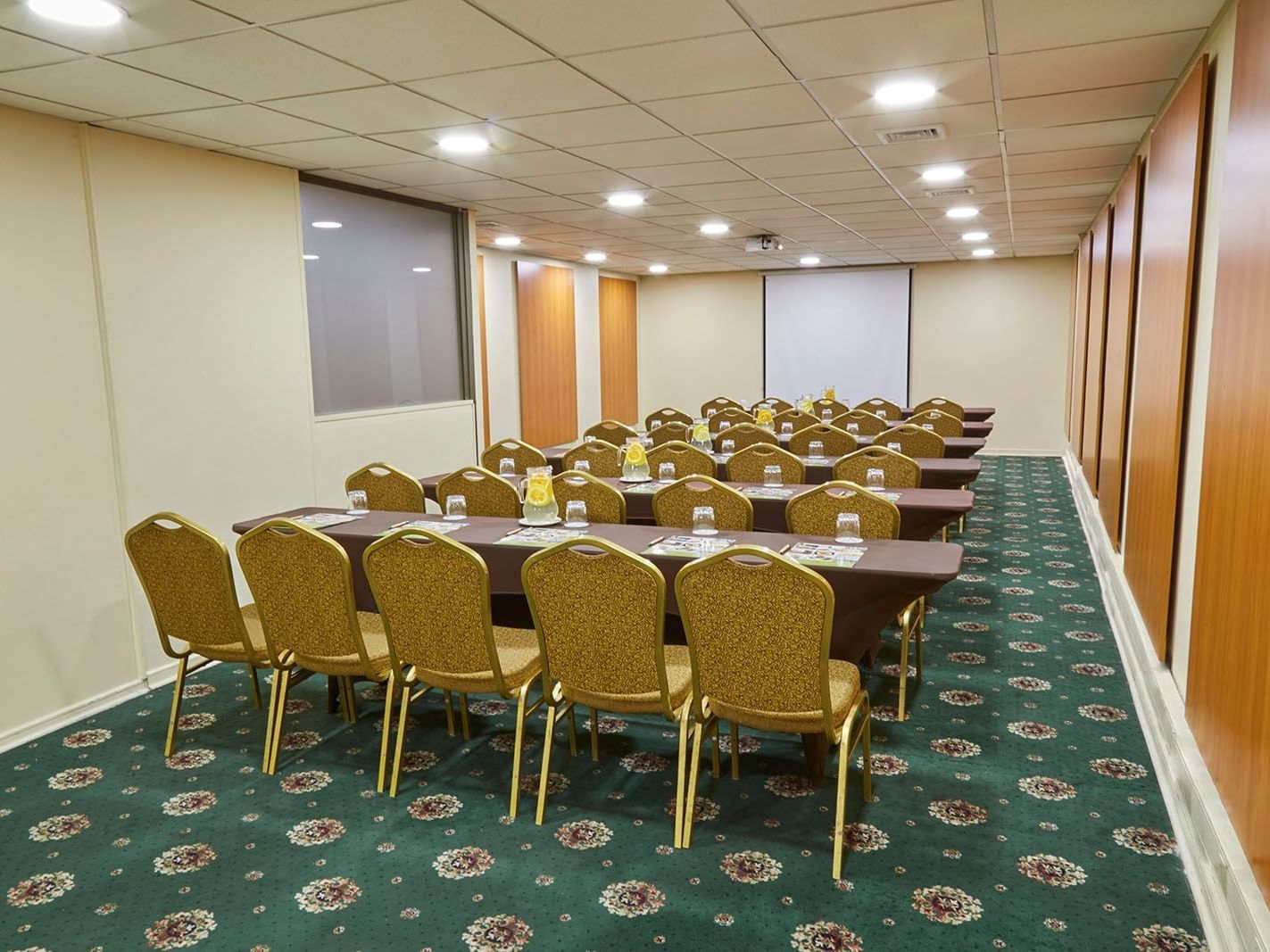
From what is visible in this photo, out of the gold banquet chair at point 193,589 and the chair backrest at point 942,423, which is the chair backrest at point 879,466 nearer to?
the chair backrest at point 942,423

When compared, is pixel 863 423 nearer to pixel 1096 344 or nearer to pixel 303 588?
pixel 1096 344

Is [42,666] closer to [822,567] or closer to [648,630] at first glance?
[648,630]

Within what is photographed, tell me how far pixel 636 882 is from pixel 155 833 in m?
1.75

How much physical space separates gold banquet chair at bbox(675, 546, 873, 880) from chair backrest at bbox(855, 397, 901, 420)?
25.8 feet

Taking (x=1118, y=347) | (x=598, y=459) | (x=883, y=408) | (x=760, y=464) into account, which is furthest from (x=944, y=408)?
(x=598, y=459)

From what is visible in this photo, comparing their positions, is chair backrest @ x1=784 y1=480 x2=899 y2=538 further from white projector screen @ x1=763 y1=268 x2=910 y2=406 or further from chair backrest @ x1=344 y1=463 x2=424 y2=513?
white projector screen @ x1=763 y1=268 x2=910 y2=406

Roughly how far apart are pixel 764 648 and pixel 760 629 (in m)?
0.07

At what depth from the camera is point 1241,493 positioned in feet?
8.27

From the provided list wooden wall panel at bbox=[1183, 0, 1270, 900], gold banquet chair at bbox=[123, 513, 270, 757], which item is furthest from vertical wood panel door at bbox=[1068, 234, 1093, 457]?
gold banquet chair at bbox=[123, 513, 270, 757]

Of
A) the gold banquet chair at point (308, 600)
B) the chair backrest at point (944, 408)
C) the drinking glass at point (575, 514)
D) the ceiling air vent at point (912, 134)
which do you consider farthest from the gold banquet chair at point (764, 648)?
the chair backrest at point (944, 408)

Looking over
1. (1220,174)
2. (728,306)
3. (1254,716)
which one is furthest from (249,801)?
(728,306)

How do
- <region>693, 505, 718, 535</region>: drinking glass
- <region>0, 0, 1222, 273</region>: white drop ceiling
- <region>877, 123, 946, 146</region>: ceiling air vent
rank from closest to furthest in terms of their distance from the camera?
1. <region>0, 0, 1222, 273</region>: white drop ceiling
2. <region>693, 505, 718, 535</region>: drinking glass
3. <region>877, 123, 946, 146</region>: ceiling air vent

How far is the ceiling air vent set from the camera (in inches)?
198

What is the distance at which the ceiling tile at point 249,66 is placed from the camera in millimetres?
3398
